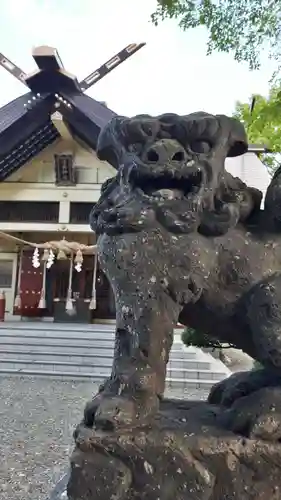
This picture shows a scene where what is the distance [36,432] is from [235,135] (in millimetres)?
2258

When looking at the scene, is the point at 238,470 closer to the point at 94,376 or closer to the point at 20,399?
the point at 20,399

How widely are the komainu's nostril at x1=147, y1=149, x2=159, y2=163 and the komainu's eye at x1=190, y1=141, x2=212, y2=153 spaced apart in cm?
9

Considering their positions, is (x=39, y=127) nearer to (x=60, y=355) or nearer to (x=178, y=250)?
(x=60, y=355)

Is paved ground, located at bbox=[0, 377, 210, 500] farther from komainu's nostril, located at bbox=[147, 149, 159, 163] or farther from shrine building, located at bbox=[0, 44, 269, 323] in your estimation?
shrine building, located at bbox=[0, 44, 269, 323]

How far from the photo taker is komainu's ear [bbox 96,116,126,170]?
104 centimetres

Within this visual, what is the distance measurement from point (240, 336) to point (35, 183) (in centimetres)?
859

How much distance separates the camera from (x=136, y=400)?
88cm

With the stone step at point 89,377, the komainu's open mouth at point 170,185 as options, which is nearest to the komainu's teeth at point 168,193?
the komainu's open mouth at point 170,185

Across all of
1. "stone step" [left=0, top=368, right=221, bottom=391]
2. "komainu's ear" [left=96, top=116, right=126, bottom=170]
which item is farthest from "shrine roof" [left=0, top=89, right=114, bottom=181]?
"komainu's ear" [left=96, top=116, right=126, bottom=170]

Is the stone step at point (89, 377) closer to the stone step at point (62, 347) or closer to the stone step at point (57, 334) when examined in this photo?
the stone step at point (62, 347)

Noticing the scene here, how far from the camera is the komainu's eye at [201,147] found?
100 cm

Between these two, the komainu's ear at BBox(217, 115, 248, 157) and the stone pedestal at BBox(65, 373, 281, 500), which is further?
the komainu's ear at BBox(217, 115, 248, 157)

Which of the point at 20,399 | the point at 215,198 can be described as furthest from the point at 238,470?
the point at 20,399

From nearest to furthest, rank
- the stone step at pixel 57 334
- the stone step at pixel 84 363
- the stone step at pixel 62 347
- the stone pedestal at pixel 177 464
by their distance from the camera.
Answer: the stone pedestal at pixel 177 464
the stone step at pixel 84 363
the stone step at pixel 62 347
the stone step at pixel 57 334
